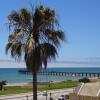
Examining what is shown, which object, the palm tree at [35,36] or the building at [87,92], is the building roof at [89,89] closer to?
the building at [87,92]

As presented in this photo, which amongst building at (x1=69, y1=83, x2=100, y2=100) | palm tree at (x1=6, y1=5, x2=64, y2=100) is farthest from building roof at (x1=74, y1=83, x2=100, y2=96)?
palm tree at (x1=6, y1=5, x2=64, y2=100)

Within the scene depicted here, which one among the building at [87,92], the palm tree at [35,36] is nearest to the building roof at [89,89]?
the building at [87,92]

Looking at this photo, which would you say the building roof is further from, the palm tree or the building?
the palm tree

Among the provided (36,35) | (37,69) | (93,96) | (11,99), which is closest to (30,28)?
(36,35)

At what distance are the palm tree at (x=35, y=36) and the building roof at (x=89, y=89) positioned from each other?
15973mm

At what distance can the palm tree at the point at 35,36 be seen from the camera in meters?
17.0

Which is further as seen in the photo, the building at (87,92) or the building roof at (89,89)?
the building roof at (89,89)

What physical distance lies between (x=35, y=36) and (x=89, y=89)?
1828 cm

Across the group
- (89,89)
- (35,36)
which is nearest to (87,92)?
(89,89)

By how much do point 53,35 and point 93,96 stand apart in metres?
16.6

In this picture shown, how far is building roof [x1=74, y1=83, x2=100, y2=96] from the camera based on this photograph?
3301 centimetres

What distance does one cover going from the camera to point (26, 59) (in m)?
17.2

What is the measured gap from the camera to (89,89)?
34.5 meters

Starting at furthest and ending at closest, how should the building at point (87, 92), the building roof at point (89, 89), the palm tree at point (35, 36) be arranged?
the building roof at point (89, 89) < the building at point (87, 92) < the palm tree at point (35, 36)
